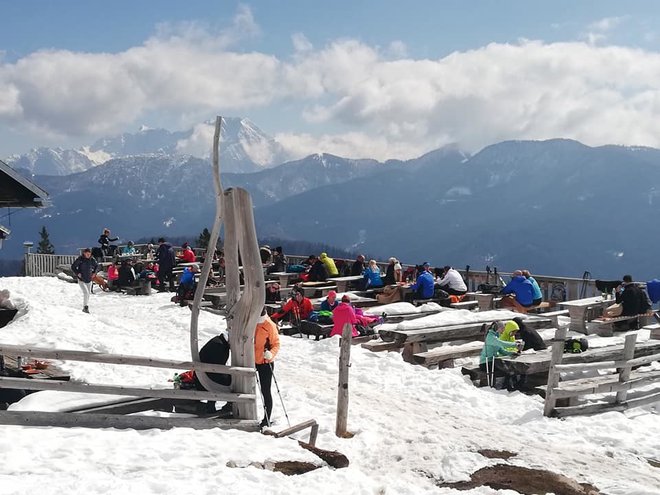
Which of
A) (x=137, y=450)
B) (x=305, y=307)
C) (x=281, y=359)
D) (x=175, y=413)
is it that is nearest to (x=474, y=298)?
(x=305, y=307)

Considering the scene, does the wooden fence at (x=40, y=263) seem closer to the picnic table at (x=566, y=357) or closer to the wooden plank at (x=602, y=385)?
the picnic table at (x=566, y=357)

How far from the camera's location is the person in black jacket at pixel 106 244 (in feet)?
87.6

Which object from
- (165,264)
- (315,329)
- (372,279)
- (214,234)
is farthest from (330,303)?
(165,264)

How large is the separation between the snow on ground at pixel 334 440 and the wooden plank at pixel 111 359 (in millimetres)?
729

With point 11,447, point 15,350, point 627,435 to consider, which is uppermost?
point 15,350

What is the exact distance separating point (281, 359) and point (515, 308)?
22.8ft

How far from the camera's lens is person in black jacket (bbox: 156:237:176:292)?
2052cm

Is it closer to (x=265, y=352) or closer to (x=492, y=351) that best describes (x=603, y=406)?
(x=492, y=351)

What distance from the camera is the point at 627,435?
8.25 m

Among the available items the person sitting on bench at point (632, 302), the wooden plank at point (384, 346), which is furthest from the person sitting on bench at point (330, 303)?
the person sitting on bench at point (632, 302)

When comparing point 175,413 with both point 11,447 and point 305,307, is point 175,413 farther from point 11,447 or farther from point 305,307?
point 305,307

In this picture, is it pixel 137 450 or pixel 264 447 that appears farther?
pixel 264 447

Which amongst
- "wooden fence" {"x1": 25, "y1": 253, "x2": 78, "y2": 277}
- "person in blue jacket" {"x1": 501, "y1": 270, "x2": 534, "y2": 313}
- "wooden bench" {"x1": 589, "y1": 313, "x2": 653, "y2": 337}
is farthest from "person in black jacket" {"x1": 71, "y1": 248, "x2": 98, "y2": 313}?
"wooden bench" {"x1": 589, "y1": 313, "x2": 653, "y2": 337}

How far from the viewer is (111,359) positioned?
22.2 feet
